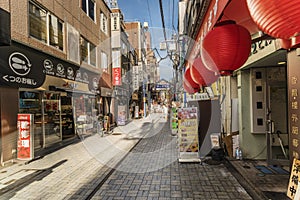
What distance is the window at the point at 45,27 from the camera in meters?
8.12

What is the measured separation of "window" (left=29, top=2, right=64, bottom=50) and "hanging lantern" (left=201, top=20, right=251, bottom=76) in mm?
7892

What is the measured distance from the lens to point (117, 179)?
5230 millimetres

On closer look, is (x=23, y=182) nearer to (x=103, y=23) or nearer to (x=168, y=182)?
A: (x=168, y=182)

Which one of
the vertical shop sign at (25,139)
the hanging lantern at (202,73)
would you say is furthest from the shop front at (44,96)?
the hanging lantern at (202,73)

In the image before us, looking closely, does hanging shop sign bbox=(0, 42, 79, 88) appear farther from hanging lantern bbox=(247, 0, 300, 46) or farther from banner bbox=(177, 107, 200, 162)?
hanging lantern bbox=(247, 0, 300, 46)

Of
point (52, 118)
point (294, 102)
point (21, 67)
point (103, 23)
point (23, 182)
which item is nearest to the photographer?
point (294, 102)

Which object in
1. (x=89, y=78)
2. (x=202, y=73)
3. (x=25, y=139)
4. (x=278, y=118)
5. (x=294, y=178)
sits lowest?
(x=294, y=178)

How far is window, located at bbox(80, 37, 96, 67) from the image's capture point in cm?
1253

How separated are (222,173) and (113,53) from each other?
1493cm

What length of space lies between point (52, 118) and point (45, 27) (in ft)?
13.7

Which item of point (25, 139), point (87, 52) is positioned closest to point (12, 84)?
point (25, 139)

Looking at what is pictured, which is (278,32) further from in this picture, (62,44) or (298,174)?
(62,44)

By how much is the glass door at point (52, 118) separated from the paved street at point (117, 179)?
1774mm

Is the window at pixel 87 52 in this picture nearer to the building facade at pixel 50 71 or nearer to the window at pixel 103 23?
the building facade at pixel 50 71
